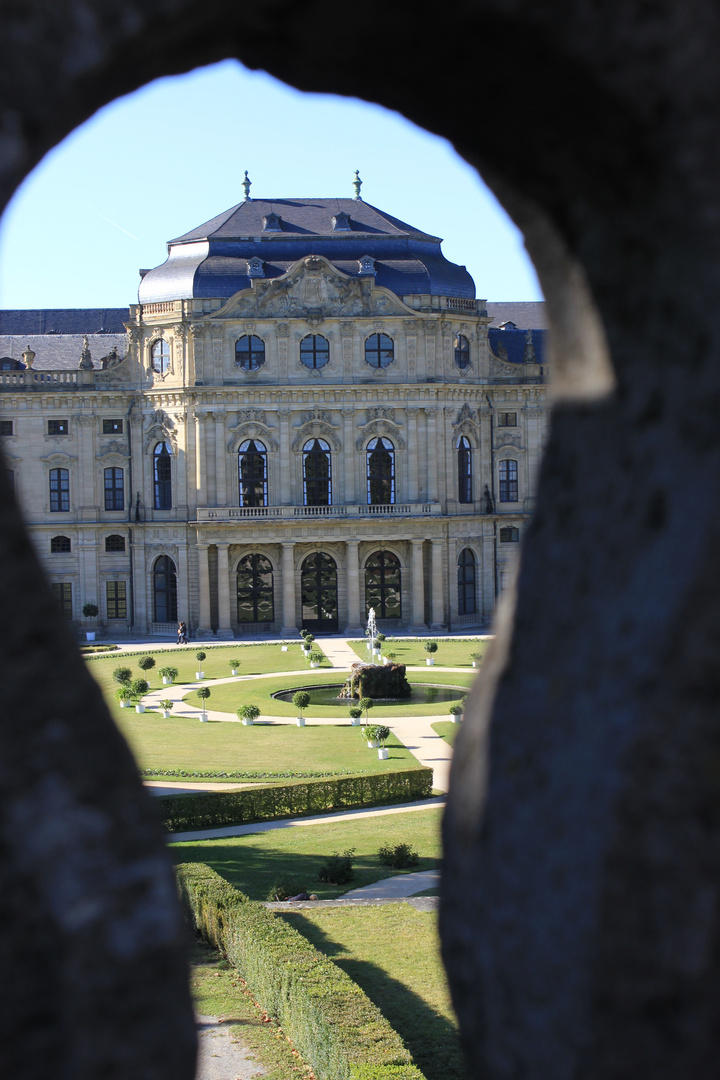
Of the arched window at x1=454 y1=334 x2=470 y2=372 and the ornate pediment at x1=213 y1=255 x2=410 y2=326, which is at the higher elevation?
the ornate pediment at x1=213 y1=255 x2=410 y2=326

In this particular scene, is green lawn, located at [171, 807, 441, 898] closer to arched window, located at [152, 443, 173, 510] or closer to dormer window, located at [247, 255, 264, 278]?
arched window, located at [152, 443, 173, 510]

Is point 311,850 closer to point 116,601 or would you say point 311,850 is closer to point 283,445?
point 283,445

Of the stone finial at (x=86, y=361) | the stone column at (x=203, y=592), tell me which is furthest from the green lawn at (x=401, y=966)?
the stone finial at (x=86, y=361)

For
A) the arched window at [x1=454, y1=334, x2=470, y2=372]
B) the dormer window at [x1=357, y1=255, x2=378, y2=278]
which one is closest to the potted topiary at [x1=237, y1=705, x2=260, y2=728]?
the dormer window at [x1=357, y1=255, x2=378, y2=278]

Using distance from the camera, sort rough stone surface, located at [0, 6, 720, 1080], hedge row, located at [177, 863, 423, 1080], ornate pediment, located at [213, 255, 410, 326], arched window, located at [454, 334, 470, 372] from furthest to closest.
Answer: arched window, located at [454, 334, 470, 372], ornate pediment, located at [213, 255, 410, 326], hedge row, located at [177, 863, 423, 1080], rough stone surface, located at [0, 6, 720, 1080]

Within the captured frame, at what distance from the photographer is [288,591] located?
5278 cm

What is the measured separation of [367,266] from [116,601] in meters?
20.4

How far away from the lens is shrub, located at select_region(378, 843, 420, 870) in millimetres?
18922

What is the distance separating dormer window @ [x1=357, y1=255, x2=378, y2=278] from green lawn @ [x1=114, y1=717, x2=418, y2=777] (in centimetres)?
2866

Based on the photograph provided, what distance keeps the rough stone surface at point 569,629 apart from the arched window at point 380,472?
5102 centimetres

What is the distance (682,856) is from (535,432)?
2169 inches

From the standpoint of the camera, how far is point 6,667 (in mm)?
2268

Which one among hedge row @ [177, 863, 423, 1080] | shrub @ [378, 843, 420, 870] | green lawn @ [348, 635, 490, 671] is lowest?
green lawn @ [348, 635, 490, 671]

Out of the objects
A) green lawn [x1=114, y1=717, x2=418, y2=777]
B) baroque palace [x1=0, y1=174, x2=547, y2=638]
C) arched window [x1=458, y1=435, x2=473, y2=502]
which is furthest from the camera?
arched window [x1=458, y1=435, x2=473, y2=502]
